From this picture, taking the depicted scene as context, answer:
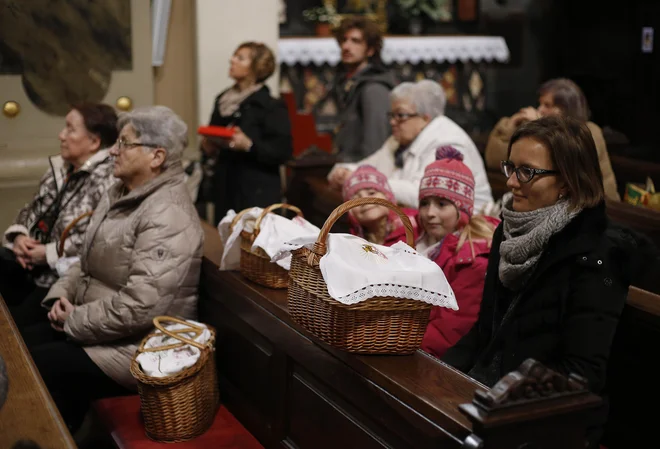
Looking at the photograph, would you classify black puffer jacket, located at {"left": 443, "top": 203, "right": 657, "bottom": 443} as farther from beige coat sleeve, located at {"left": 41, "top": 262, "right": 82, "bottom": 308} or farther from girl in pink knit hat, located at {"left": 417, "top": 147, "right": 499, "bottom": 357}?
beige coat sleeve, located at {"left": 41, "top": 262, "right": 82, "bottom": 308}

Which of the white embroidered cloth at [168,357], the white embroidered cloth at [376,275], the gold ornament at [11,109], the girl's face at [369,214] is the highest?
the gold ornament at [11,109]

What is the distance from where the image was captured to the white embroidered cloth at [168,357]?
11.0 feet

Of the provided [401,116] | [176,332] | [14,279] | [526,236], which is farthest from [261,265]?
[14,279]

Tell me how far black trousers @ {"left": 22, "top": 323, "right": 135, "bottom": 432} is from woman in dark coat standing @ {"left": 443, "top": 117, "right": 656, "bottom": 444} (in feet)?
5.81

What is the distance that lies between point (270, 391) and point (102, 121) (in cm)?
204

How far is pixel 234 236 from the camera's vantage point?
3662mm

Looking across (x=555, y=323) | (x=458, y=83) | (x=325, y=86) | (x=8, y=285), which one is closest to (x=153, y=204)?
(x=8, y=285)

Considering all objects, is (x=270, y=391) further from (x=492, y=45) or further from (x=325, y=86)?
(x=492, y=45)

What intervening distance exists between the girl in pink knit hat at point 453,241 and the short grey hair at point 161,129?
3.74 feet

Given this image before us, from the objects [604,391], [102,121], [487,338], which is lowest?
[604,391]

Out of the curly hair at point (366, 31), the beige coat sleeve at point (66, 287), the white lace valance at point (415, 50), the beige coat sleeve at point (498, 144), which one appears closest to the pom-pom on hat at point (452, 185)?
the beige coat sleeve at point (66, 287)

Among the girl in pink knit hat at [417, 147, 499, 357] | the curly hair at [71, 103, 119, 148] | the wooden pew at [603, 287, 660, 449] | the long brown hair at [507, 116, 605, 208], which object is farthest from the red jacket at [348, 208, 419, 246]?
the curly hair at [71, 103, 119, 148]

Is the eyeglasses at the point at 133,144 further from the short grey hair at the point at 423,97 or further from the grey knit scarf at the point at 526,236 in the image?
the grey knit scarf at the point at 526,236

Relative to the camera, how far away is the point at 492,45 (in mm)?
9961
